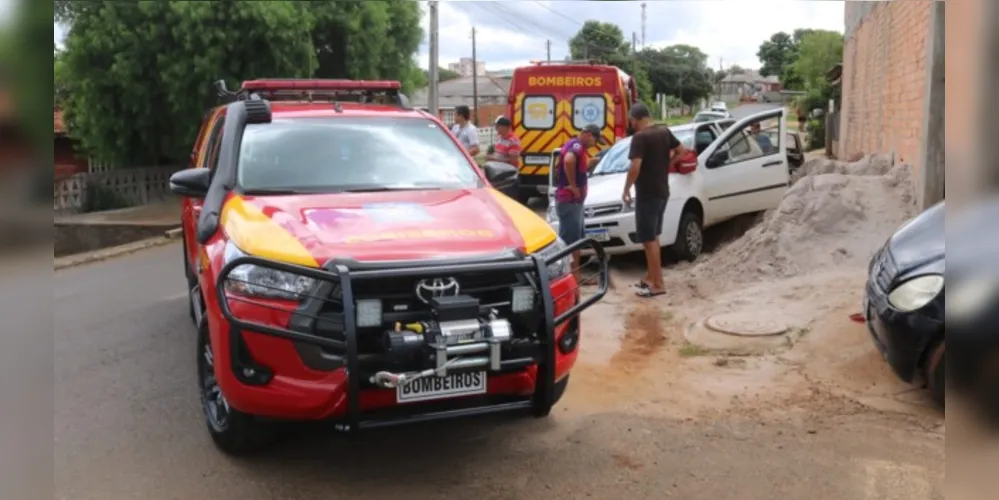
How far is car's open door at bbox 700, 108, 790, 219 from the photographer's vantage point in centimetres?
996

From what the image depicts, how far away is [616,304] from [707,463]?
11.8 ft

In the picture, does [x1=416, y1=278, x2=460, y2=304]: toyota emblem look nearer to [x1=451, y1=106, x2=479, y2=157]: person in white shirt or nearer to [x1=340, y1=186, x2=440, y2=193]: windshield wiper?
[x1=340, y1=186, x2=440, y2=193]: windshield wiper

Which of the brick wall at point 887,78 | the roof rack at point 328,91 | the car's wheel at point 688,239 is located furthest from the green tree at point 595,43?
the roof rack at point 328,91

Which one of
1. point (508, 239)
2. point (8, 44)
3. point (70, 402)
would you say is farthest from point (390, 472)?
point (8, 44)

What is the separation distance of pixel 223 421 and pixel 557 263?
Result: 1.85m

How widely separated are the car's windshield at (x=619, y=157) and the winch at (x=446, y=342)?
275 inches

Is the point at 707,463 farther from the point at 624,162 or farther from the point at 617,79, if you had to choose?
the point at 617,79

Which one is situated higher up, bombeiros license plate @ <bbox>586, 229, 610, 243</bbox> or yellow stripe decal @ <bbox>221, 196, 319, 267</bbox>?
yellow stripe decal @ <bbox>221, 196, 319, 267</bbox>

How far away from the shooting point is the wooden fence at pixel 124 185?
699 inches

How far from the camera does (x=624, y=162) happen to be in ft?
34.1

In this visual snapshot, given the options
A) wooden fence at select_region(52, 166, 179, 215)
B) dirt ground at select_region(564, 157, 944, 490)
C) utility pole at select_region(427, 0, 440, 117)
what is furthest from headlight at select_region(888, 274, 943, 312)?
wooden fence at select_region(52, 166, 179, 215)

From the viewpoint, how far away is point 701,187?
9.75m

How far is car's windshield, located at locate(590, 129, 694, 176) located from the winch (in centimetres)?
697

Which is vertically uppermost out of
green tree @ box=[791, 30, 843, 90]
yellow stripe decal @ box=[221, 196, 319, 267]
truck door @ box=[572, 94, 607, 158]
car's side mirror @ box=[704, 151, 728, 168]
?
green tree @ box=[791, 30, 843, 90]
